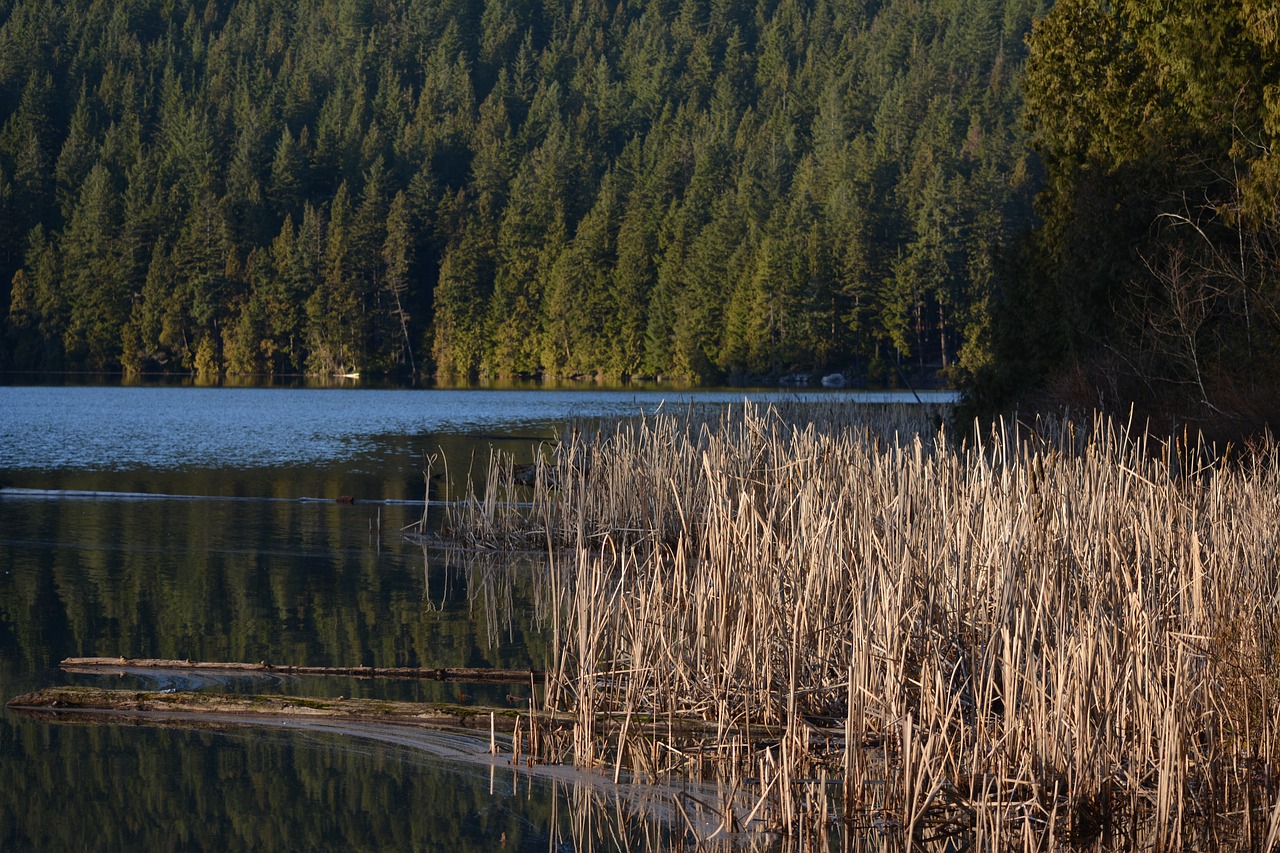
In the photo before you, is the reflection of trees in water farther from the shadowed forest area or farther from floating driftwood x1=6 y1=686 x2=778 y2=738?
the shadowed forest area

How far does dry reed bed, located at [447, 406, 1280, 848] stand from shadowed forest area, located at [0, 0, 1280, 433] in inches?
548

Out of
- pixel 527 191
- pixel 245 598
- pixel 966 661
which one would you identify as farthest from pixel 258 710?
pixel 527 191

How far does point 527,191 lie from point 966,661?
8601cm

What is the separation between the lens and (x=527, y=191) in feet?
298

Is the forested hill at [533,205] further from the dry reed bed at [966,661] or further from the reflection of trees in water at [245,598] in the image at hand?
the dry reed bed at [966,661]

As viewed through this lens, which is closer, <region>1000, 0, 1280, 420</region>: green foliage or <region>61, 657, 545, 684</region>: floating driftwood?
→ <region>61, 657, 545, 684</region>: floating driftwood

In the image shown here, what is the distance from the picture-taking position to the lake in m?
5.64

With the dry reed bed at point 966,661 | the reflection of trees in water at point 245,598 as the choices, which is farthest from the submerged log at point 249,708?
the reflection of trees in water at point 245,598

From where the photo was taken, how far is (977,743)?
5.09m

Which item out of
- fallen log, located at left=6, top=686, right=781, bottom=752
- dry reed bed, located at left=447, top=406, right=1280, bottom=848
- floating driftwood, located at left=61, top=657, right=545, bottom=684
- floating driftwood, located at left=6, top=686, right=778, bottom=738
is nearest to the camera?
dry reed bed, located at left=447, top=406, right=1280, bottom=848

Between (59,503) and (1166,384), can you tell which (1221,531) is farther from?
(59,503)

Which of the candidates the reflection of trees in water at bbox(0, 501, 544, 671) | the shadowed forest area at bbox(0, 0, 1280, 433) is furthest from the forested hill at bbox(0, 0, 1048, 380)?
the reflection of trees in water at bbox(0, 501, 544, 671)

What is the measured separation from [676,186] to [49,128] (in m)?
45.6

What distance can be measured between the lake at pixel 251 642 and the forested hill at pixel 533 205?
43519 millimetres
